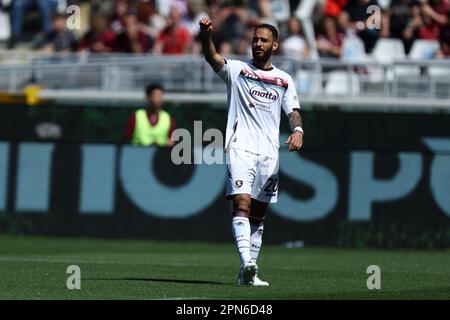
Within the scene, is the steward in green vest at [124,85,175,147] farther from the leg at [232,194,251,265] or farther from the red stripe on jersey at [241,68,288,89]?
the leg at [232,194,251,265]

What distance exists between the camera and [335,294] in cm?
1140

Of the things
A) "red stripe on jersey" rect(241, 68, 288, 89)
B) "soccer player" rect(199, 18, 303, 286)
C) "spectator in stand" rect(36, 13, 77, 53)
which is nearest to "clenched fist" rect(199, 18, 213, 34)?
"soccer player" rect(199, 18, 303, 286)

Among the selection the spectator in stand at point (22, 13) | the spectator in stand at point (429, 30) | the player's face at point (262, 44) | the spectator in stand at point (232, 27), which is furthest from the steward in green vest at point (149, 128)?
the player's face at point (262, 44)

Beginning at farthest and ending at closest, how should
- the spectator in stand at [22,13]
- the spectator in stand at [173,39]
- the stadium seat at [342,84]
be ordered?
the spectator in stand at [22,13] → the spectator in stand at [173,39] → the stadium seat at [342,84]

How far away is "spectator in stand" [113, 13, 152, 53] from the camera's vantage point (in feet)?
80.4

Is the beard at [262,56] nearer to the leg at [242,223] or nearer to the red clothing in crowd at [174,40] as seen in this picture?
the leg at [242,223]

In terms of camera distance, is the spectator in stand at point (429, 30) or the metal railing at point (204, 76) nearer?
the metal railing at point (204, 76)

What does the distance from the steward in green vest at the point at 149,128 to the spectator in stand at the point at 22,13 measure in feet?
21.1

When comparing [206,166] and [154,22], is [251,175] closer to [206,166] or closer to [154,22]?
[206,166]

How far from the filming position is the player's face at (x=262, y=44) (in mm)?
12484

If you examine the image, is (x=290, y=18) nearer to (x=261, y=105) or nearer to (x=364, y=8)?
(x=364, y=8)

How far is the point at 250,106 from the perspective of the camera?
499 inches
